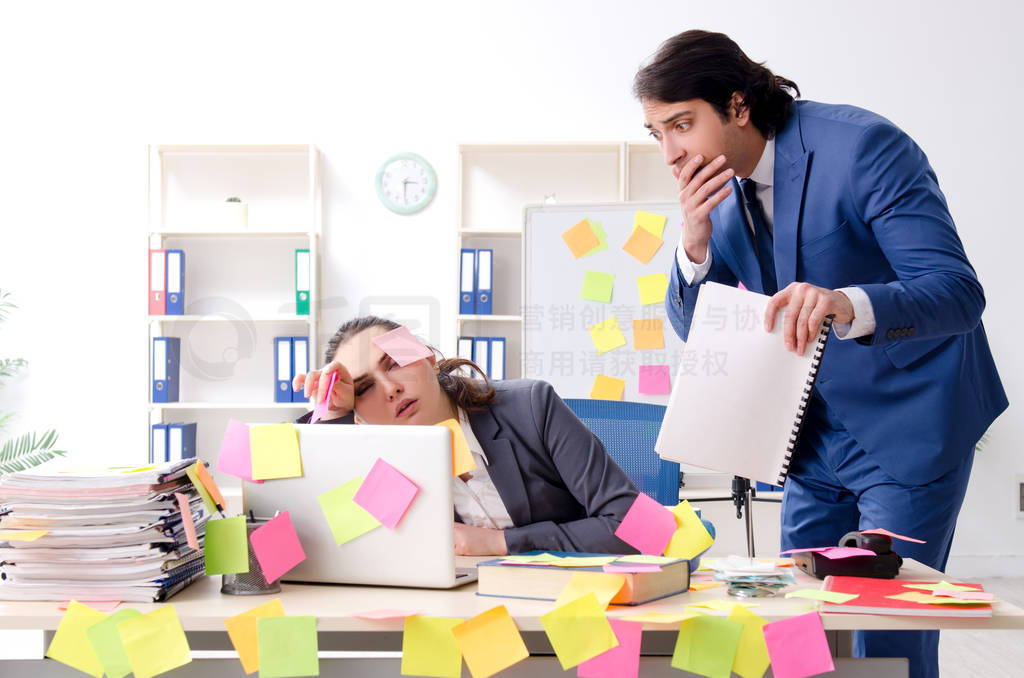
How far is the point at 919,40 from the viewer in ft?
12.6

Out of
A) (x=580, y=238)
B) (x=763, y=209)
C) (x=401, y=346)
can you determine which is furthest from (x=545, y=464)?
(x=580, y=238)

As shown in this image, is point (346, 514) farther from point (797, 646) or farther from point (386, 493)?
point (797, 646)

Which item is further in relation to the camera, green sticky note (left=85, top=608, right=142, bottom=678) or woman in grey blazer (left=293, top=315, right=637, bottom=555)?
woman in grey blazer (left=293, top=315, right=637, bottom=555)

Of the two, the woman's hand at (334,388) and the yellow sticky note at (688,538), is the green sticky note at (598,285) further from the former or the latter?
the yellow sticky note at (688,538)

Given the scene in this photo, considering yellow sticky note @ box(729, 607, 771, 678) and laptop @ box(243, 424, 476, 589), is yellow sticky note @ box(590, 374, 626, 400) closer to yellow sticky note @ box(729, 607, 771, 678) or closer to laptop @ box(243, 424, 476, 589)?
laptop @ box(243, 424, 476, 589)

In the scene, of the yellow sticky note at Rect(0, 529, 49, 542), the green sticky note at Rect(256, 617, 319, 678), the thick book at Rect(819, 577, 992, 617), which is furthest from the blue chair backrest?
the yellow sticky note at Rect(0, 529, 49, 542)

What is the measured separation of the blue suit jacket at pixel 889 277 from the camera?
1251 millimetres

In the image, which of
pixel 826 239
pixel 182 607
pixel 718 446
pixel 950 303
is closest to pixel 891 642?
pixel 718 446

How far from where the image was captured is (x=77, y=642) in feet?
3.26

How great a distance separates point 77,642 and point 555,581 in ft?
1.83

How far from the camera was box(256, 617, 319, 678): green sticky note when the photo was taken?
951 millimetres

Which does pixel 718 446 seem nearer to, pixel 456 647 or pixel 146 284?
pixel 456 647

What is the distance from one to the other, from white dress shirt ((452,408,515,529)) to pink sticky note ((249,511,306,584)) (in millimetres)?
399

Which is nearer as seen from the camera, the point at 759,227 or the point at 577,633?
the point at 577,633
